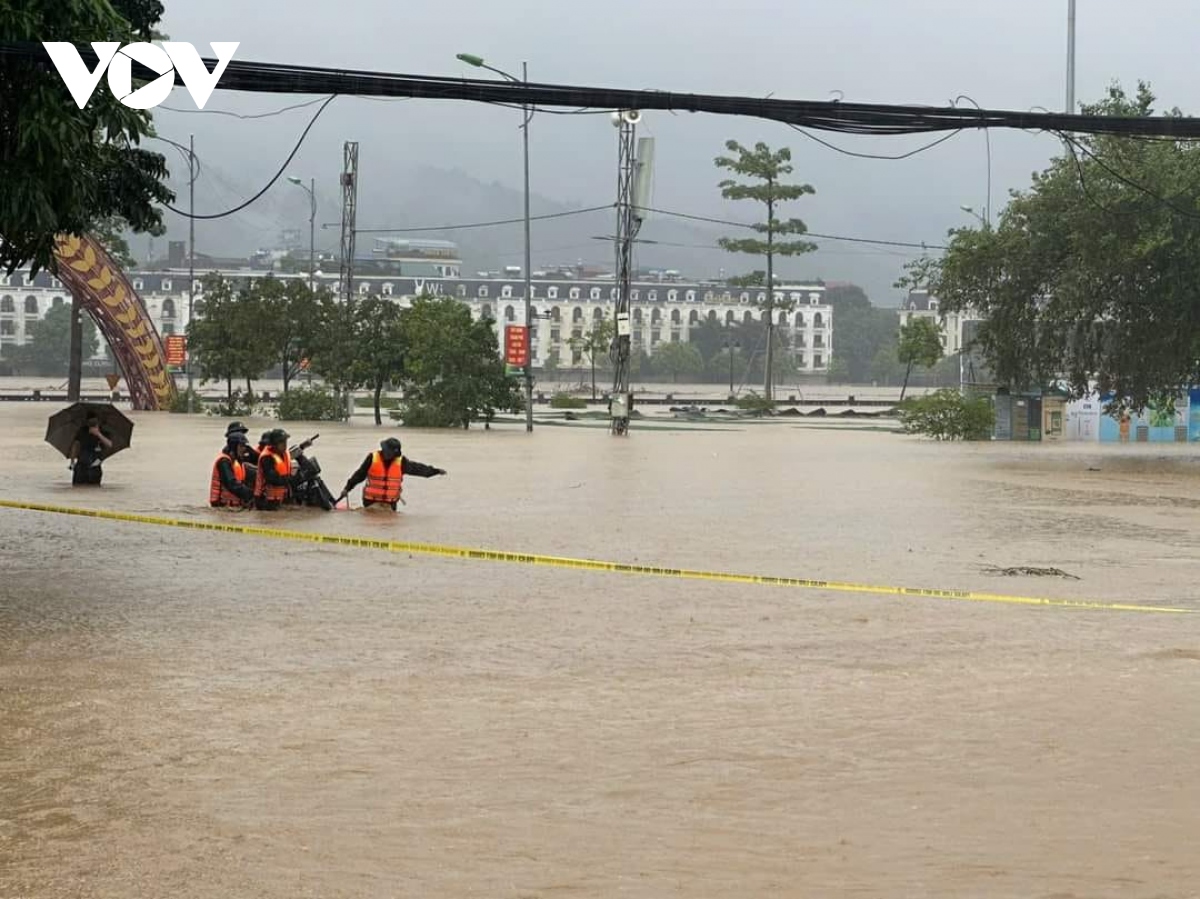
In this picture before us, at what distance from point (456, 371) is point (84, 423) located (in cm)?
2919

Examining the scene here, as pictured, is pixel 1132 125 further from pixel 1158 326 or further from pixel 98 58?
pixel 1158 326

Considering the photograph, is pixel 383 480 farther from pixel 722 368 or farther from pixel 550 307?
pixel 550 307

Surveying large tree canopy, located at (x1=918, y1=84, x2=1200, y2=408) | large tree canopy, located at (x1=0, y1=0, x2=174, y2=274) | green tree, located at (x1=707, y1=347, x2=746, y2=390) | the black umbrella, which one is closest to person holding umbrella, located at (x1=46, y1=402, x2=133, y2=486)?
the black umbrella

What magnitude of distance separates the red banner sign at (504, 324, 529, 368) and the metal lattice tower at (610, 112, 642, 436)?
3993 mm

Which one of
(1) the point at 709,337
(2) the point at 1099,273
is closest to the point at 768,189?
(2) the point at 1099,273

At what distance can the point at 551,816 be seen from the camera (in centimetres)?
720

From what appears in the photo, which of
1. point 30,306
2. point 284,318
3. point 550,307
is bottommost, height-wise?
point 284,318

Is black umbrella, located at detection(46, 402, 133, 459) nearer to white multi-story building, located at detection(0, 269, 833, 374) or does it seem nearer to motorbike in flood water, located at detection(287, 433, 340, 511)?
motorbike in flood water, located at detection(287, 433, 340, 511)

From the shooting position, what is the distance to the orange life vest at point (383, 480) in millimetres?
21062

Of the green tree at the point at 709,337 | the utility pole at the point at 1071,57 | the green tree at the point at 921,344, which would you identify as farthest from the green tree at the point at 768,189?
the green tree at the point at 709,337

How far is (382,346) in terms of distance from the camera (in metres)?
59.2

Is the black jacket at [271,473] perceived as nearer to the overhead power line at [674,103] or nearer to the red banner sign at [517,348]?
the overhead power line at [674,103]

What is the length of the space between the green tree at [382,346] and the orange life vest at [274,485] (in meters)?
37.6

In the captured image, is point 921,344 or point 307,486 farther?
point 921,344
